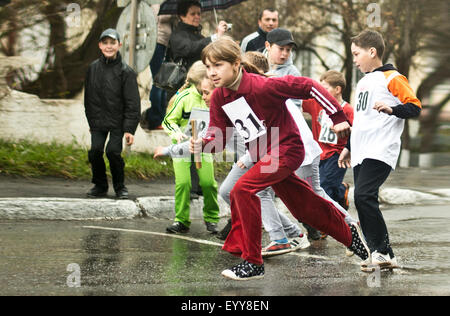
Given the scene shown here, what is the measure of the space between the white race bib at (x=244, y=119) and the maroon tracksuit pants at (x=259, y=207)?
20 cm

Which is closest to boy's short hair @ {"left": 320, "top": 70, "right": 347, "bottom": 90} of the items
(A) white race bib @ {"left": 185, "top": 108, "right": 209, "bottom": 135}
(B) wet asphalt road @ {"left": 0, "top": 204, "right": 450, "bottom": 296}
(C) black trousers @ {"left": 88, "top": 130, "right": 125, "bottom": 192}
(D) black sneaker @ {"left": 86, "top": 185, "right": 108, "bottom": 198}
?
(A) white race bib @ {"left": 185, "top": 108, "right": 209, "bottom": 135}

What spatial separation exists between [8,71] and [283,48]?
17.7 feet

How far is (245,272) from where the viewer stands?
564 cm

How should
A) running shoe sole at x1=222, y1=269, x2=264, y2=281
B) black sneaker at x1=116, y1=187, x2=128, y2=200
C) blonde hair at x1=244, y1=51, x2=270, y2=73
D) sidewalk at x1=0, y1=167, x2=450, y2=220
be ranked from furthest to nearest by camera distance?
black sneaker at x1=116, y1=187, x2=128, y2=200, sidewalk at x1=0, y1=167, x2=450, y2=220, blonde hair at x1=244, y1=51, x2=270, y2=73, running shoe sole at x1=222, y1=269, x2=264, y2=281

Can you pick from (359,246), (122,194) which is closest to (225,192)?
(359,246)

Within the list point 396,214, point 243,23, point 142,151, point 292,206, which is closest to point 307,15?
point 243,23

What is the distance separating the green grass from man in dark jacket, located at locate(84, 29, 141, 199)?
91 centimetres

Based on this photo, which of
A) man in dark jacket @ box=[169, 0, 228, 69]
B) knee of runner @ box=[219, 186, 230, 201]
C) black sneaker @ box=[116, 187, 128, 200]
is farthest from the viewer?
man in dark jacket @ box=[169, 0, 228, 69]

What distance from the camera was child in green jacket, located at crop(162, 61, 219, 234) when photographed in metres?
7.89

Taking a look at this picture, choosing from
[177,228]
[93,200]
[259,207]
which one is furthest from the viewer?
[93,200]

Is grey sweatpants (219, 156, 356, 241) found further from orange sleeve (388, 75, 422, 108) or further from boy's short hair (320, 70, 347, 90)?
orange sleeve (388, 75, 422, 108)

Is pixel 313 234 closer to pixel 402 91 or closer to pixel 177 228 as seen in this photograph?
pixel 177 228

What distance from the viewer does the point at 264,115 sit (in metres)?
5.93

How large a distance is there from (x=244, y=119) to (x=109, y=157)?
381 cm
